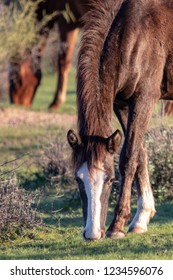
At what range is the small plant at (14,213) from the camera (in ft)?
26.6

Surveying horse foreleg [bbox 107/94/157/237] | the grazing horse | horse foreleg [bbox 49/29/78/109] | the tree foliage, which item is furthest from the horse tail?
horse foreleg [bbox 49/29/78/109]

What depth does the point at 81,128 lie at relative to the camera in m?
7.69

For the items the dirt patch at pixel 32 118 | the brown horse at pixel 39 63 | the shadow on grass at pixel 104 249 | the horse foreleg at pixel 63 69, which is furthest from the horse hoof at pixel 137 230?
the horse foreleg at pixel 63 69

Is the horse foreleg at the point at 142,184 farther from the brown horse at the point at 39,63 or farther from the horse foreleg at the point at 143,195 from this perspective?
the brown horse at the point at 39,63

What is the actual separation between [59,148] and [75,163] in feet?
13.4

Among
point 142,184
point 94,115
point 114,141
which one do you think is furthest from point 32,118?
point 114,141

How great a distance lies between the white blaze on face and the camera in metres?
7.28

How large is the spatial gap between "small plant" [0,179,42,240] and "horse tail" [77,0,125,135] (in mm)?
1007

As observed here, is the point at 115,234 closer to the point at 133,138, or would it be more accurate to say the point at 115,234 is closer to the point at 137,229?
the point at 137,229

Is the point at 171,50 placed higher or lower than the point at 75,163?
higher

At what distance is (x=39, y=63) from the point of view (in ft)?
65.9

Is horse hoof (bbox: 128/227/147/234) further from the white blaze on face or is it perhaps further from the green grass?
the white blaze on face
